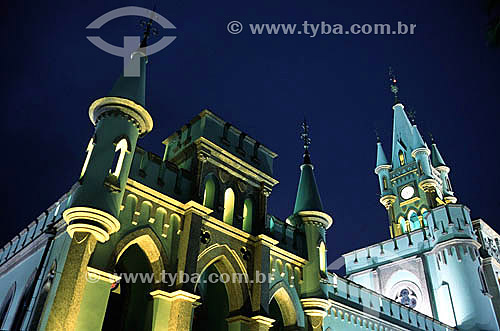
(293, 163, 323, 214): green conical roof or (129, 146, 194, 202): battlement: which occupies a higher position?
(293, 163, 323, 214): green conical roof

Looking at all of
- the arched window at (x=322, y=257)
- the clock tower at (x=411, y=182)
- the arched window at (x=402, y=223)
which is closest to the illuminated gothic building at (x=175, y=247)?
the arched window at (x=322, y=257)

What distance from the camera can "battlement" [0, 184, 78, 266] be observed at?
15.3m

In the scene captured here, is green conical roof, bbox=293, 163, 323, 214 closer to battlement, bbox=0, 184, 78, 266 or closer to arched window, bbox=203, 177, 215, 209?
arched window, bbox=203, 177, 215, 209

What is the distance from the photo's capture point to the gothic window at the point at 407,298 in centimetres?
3379

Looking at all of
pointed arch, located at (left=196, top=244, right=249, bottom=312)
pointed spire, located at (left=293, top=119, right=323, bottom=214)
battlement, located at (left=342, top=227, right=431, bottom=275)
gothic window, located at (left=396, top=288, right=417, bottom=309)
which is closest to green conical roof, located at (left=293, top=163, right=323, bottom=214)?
pointed spire, located at (left=293, top=119, right=323, bottom=214)

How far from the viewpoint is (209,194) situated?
17922 mm

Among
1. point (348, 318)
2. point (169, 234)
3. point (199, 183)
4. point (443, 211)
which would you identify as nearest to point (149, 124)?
point (199, 183)

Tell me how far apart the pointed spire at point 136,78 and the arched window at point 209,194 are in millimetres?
4339

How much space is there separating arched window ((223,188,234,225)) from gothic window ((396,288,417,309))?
22687 millimetres

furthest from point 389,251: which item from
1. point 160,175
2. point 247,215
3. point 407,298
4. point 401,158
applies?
point 160,175

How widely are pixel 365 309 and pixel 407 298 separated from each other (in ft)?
40.8

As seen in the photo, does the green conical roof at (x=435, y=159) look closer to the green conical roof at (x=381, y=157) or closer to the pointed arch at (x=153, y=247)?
the green conical roof at (x=381, y=157)

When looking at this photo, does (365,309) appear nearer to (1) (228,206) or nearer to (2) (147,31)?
(1) (228,206)

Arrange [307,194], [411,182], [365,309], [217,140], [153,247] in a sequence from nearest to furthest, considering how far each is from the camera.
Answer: [153,247] < [217,140] < [307,194] < [365,309] < [411,182]
